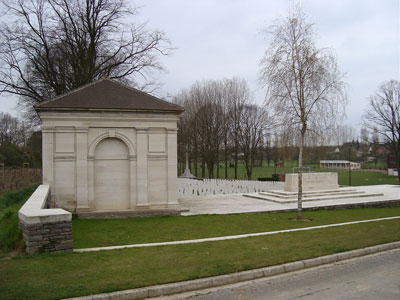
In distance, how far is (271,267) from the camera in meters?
7.32

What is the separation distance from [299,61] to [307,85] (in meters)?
1.04

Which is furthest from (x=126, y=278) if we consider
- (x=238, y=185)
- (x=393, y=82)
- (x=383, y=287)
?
(x=393, y=82)

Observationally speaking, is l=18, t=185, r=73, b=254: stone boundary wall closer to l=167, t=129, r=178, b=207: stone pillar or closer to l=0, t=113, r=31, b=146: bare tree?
l=167, t=129, r=178, b=207: stone pillar

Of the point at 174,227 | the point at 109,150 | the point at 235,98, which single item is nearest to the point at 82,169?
the point at 109,150

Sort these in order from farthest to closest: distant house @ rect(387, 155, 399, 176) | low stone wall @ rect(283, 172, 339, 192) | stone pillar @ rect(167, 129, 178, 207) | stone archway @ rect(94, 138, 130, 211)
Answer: distant house @ rect(387, 155, 399, 176), low stone wall @ rect(283, 172, 339, 192), stone pillar @ rect(167, 129, 178, 207), stone archway @ rect(94, 138, 130, 211)

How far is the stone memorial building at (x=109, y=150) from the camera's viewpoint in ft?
47.7

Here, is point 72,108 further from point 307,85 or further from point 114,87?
point 307,85

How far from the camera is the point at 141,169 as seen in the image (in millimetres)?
15391

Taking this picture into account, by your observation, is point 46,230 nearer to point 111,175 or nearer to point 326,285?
point 326,285

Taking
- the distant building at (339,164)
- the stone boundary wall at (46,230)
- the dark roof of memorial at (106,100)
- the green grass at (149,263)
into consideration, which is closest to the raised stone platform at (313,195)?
the dark roof of memorial at (106,100)

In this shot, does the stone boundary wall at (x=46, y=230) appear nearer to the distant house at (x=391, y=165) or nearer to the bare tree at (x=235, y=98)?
the bare tree at (x=235, y=98)

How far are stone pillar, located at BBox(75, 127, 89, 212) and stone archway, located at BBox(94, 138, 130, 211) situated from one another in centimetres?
45

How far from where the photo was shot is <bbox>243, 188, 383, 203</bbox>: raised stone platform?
2125 cm

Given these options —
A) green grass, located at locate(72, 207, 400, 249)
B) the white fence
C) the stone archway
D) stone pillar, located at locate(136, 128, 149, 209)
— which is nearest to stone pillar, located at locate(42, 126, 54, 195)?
the stone archway
